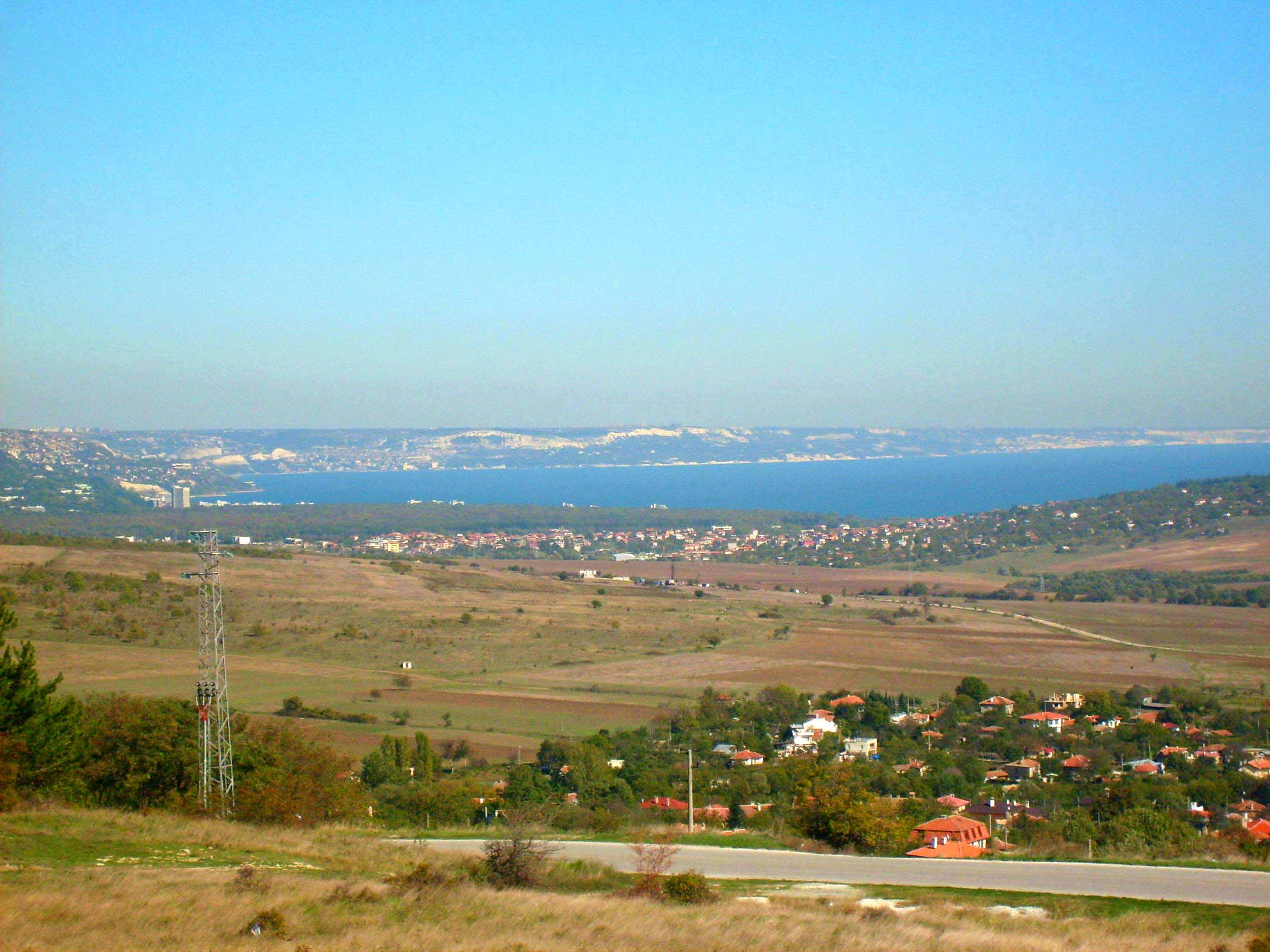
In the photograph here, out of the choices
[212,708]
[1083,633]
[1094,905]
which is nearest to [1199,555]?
[1083,633]

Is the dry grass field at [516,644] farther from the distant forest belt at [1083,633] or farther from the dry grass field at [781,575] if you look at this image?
the dry grass field at [781,575]

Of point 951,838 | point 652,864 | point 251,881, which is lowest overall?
point 951,838

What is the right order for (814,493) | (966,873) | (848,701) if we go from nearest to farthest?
1. (966,873)
2. (848,701)
3. (814,493)

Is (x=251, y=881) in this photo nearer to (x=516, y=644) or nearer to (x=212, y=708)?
(x=212, y=708)

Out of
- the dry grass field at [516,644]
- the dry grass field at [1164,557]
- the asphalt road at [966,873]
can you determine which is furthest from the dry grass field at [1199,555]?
the asphalt road at [966,873]

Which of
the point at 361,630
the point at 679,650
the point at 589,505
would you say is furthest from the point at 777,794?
the point at 589,505
